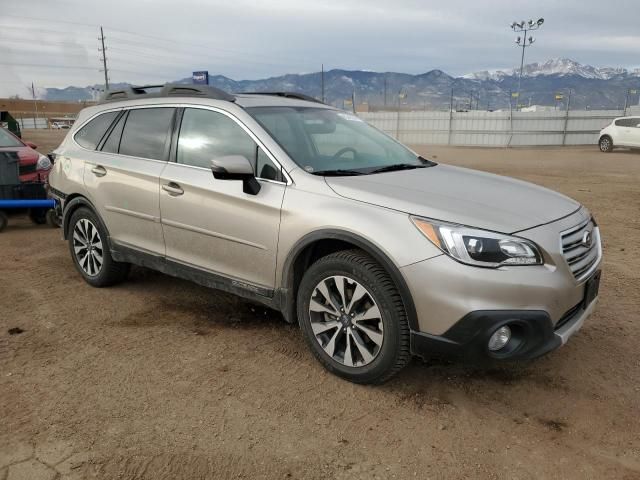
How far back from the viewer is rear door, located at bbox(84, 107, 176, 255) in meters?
4.06

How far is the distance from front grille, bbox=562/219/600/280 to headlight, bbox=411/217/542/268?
29cm

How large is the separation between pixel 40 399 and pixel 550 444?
280 centimetres

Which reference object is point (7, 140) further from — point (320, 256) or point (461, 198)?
point (461, 198)

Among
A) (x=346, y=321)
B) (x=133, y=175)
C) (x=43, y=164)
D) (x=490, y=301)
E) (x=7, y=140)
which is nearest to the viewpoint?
(x=490, y=301)

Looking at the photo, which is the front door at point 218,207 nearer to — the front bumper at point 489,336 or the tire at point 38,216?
the front bumper at point 489,336

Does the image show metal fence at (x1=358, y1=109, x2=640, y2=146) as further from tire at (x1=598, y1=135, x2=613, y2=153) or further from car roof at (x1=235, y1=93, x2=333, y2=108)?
car roof at (x1=235, y1=93, x2=333, y2=108)

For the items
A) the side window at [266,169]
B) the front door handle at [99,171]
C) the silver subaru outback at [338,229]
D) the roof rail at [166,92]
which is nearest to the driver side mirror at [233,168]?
the silver subaru outback at [338,229]

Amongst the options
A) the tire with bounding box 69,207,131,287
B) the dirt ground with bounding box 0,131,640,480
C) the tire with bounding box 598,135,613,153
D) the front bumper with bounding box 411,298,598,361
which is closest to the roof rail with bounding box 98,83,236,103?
the tire with bounding box 69,207,131,287

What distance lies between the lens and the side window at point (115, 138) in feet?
14.9

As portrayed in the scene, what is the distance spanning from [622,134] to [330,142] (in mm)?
23265

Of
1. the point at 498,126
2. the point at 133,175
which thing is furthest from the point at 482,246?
the point at 498,126

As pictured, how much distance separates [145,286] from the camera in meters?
4.96

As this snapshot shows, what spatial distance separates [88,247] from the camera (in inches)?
191

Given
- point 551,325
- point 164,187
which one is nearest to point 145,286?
point 164,187
